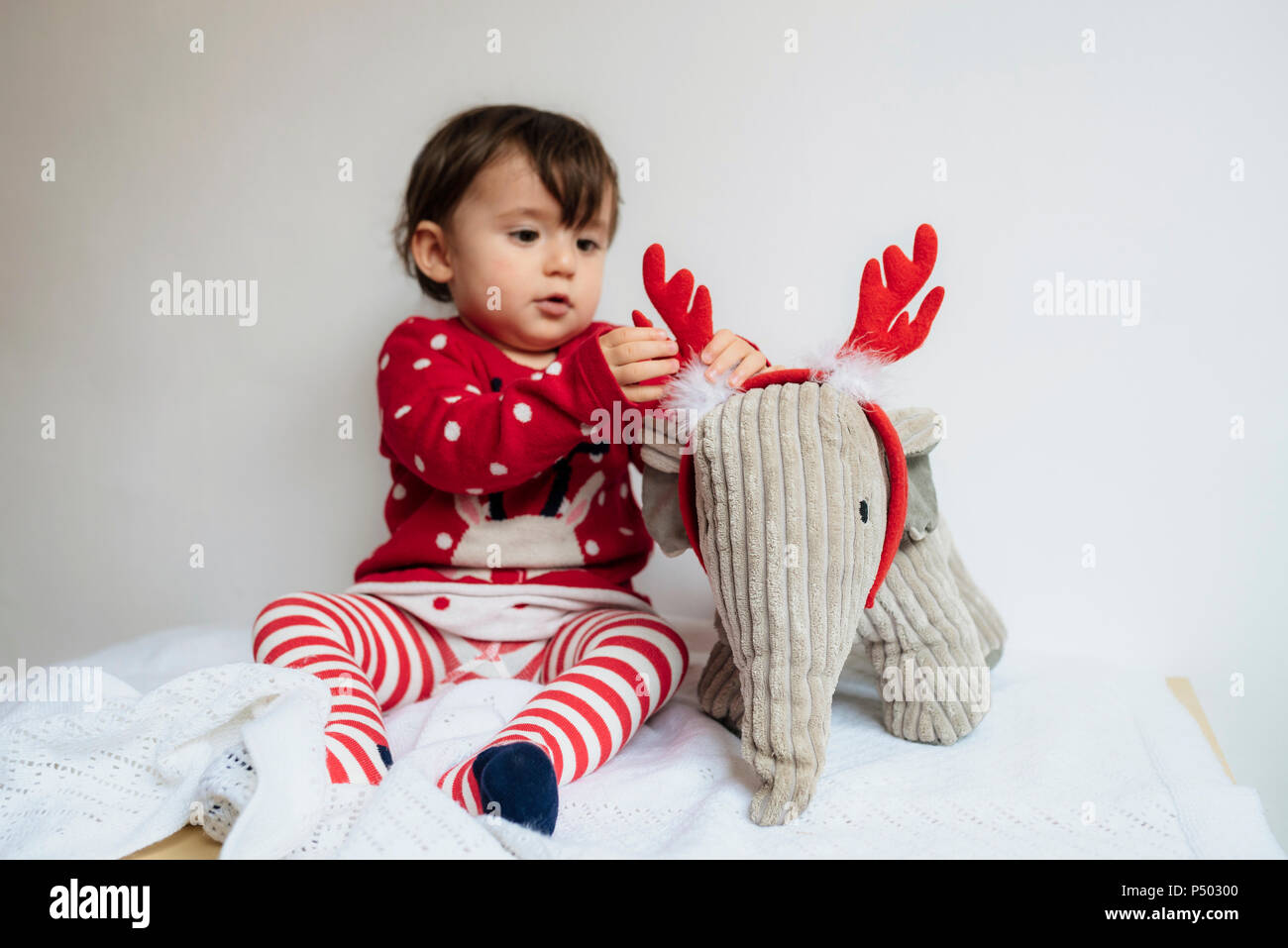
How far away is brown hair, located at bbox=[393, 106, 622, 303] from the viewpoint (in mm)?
1104

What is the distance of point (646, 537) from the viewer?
3.91 ft

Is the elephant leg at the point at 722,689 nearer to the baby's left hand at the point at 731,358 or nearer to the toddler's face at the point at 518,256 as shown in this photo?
the baby's left hand at the point at 731,358

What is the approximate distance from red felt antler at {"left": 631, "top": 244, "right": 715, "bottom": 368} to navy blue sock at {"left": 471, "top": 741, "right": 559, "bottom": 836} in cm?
35

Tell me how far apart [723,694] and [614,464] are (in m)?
0.31

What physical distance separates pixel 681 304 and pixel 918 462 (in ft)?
0.85

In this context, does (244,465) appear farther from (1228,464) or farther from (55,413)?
(1228,464)

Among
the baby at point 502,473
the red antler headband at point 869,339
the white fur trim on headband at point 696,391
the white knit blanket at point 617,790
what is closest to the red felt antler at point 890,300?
the red antler headband at point 869,339

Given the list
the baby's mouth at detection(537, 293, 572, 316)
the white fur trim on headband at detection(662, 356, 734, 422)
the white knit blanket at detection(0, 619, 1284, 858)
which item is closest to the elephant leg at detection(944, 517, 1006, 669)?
the white knit blanket at detection(0, 619, 1284, 858)

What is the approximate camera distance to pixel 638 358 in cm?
87

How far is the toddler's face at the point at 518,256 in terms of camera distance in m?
1.10

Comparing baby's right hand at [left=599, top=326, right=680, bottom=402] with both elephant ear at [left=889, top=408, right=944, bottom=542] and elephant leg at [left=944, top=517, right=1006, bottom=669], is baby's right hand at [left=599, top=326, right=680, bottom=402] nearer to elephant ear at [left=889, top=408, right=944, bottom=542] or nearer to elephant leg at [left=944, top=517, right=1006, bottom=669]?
elephant ear at [left=889, top=408, right=944, bottom=542]

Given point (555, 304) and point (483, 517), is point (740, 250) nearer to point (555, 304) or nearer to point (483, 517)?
point (555, 304)

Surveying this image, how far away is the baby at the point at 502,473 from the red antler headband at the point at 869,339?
0.32 ft
